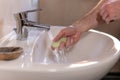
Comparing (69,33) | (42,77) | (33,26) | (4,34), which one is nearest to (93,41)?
(69,33)

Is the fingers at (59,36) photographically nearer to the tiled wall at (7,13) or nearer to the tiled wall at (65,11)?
the tiled wall at (7,13)

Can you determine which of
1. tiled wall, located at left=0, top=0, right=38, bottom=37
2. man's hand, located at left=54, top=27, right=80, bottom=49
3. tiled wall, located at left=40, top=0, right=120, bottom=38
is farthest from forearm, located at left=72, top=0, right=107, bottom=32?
tiled wall, located at left=40, top=0, right=120, bottom=38

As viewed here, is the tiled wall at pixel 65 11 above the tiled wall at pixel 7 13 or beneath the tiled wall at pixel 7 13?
beneath

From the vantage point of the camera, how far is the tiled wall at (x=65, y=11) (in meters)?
1.67

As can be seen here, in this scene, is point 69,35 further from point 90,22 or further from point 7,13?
point 7,13

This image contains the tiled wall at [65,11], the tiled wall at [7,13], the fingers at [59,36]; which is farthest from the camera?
the tiled wall at [65,11]

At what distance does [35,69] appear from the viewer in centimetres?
52

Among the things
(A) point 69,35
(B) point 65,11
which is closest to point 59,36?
(A) point 69,35

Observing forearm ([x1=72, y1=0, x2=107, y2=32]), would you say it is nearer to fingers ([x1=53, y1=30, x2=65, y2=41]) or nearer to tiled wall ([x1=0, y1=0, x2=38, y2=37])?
fingers ([x1=53, y1=30, x2=65, y2=41])

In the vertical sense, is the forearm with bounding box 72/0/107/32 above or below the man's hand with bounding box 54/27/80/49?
above

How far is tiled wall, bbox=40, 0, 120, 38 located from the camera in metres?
1.67

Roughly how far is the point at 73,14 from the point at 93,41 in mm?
657

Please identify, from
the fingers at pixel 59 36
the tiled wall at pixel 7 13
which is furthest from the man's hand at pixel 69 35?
the tiled wall at pixel 7 13

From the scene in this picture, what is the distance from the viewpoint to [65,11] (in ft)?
5.52
